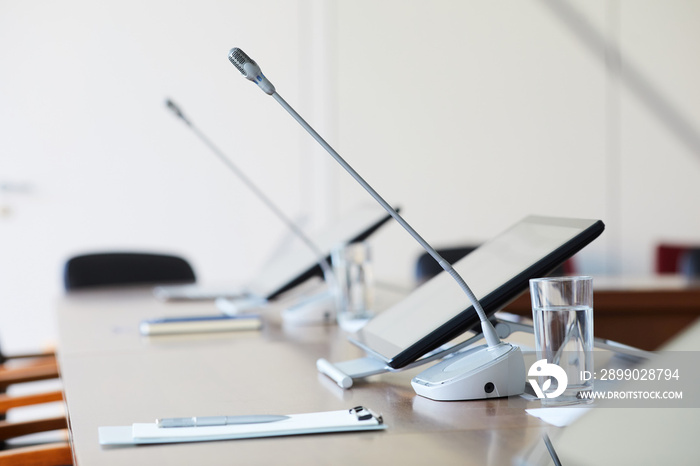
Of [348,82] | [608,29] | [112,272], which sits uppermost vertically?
[608,29]

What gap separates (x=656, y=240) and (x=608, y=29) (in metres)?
1.44

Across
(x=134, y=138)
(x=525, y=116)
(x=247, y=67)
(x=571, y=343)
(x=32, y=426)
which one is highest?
(x=525, y=116)

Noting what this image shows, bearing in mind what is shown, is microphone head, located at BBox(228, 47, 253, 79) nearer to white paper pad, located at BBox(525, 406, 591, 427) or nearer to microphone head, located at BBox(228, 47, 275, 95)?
microphone head, located at BBox(228, 47, 275, 95)

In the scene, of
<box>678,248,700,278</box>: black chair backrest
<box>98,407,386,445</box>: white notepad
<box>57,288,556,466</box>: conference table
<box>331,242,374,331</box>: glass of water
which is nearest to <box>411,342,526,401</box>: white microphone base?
<box>57,288,556,466</box>: conference table

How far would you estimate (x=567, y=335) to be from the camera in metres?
1.08

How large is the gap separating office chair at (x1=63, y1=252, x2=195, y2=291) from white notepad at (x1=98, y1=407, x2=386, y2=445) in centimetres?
257

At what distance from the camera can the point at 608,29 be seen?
18.1ft

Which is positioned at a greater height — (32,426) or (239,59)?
(239,59)

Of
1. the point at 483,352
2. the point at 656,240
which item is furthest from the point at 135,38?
Answer: the point at 483,352

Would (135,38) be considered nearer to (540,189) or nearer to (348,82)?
(348,82)

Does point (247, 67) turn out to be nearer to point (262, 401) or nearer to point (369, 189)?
point (369, 189)

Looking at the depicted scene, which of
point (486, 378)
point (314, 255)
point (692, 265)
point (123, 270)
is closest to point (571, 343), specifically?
point (486, 378)

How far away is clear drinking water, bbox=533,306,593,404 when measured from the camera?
42.4 inches

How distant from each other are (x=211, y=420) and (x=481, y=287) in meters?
Result: 0.44
